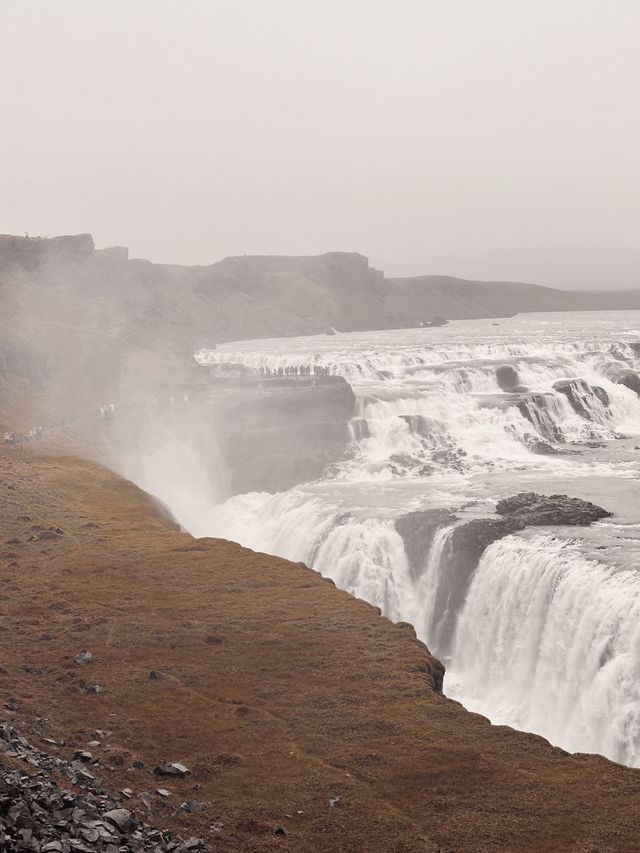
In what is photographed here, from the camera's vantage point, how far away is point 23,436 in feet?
170

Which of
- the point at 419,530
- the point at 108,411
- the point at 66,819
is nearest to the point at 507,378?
the point at 108,411

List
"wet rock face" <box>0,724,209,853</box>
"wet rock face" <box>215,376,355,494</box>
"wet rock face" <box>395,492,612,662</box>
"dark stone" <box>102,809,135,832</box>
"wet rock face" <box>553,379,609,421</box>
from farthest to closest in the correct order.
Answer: "wet rock face" <box>553,379,609,421</box>, "wet rock face" <box>215,376,355,494</box>, "wet rock face" <box>395,492,612,662</box>, "dark stone" <box>102,809,135,832</box>, "wet rock face" <box>0,724,209,853</box>

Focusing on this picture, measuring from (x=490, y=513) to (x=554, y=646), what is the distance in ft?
33.5

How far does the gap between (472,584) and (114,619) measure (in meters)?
12.6

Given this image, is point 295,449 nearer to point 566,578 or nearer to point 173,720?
point 566,578

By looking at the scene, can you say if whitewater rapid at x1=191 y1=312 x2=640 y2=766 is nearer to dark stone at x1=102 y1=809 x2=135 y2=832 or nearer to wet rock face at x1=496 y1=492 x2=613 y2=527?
wet rock face at x1=496 y1=492 x2=613 y2=527

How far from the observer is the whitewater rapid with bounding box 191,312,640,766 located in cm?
2509

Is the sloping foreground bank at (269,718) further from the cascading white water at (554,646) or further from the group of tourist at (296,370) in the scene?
the group of tourist at (296,370)

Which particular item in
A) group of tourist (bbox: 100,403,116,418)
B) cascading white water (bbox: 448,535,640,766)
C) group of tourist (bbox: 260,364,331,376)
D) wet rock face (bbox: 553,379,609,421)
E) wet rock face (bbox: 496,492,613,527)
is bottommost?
cascading white water (bbox: 448,535,640,766)

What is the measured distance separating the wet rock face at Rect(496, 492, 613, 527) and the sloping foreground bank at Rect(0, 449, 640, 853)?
9446 mm

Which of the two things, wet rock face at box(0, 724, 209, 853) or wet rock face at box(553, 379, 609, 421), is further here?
wet rock face at box(553, 379, 609, 421)

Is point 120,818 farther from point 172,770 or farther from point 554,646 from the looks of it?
point 554,646

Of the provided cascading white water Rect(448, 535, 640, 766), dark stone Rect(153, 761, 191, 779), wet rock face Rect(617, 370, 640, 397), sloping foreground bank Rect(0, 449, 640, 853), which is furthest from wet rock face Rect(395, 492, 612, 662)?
wet rock face Rect(617, 370, 640, 397)

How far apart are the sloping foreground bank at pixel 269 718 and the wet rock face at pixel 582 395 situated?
3611 centimetres
